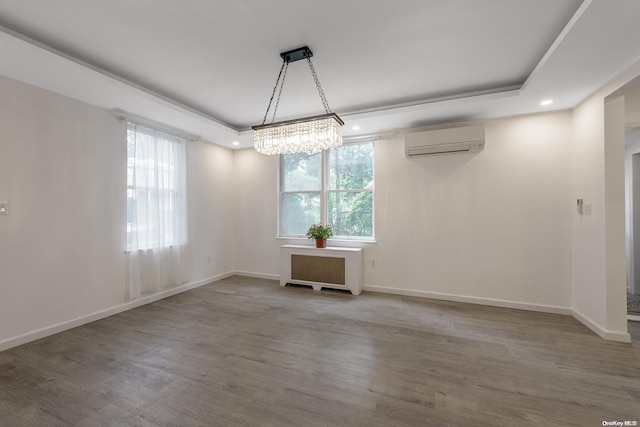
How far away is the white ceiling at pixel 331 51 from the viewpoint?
1846mm

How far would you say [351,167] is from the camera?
4484 millimetres

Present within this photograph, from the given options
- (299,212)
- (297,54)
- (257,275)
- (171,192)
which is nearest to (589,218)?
(297,54)

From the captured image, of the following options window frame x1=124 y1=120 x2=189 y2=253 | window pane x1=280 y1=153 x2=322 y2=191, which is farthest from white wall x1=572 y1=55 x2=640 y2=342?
window frame x1=124 y1=120 x2=189 y2=253

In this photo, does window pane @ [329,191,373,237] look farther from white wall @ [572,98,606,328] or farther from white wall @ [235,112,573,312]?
white wall @ [572,98,606,328]

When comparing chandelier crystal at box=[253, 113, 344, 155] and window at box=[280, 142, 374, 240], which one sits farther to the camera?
window at box=[280, 142, 374, 240]

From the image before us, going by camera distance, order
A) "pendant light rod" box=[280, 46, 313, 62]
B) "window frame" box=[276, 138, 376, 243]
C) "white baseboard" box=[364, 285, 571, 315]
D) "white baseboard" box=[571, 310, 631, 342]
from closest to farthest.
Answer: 1. "pendant light rod" box=[280, 46, 313, 62]
2. "white baseboard" box=[571, 310, 631, 342]
3. "white baseboard" box=[364, 285, 571, 315]
4. "window frame" box=[276, 138, 376, 243]

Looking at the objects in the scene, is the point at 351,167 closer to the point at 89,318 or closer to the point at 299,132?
the point at 299,132

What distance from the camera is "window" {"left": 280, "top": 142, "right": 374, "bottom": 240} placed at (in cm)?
439

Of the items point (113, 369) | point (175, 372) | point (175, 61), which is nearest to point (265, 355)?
point (175, 372)

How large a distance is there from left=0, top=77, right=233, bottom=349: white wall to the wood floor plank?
1.09 ft

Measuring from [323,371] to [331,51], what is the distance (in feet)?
8.87

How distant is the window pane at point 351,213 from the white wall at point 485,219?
201mm

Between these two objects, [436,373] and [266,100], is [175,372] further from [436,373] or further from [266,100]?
[266,100]

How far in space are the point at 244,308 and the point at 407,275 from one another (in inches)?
94.7
